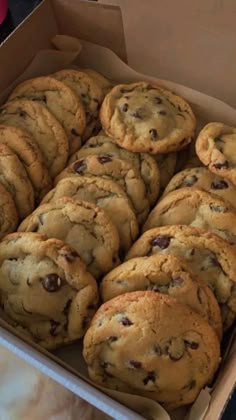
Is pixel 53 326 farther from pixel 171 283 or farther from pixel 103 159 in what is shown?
pixel 103 159

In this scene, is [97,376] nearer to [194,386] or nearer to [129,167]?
[194,386]

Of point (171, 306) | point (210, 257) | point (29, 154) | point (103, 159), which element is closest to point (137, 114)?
point (103, 159)

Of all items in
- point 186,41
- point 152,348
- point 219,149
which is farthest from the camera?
point 186,41

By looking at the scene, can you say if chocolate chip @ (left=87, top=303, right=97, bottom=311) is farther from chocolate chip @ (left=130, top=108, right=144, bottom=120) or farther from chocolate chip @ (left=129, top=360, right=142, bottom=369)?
chocolate chip @ (left=130, top=108, right=144, bottom=120)

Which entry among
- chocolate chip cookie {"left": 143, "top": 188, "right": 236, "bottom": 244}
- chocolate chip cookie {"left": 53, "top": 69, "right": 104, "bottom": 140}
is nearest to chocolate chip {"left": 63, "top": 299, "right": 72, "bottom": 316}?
chocolate chip cookie {"left": 143, "top": 188, "right": 236, "bottom": 244}

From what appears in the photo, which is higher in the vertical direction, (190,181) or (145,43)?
(145,43)

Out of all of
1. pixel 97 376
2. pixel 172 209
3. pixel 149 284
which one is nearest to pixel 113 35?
pixel 172 209
